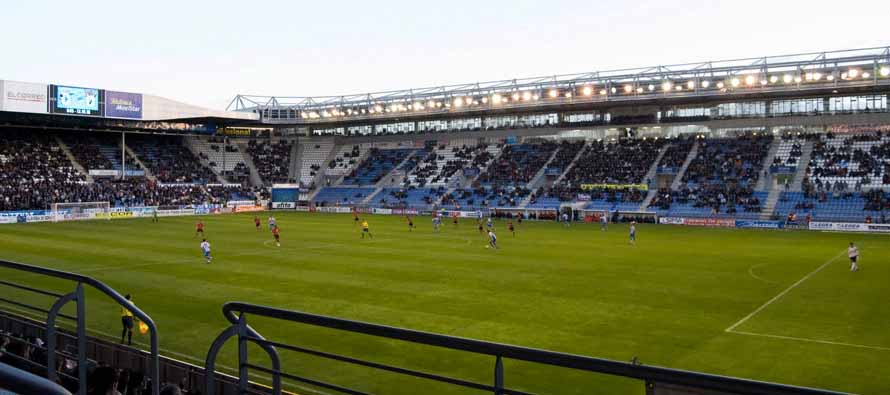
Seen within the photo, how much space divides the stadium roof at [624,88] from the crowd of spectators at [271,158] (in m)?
6.18

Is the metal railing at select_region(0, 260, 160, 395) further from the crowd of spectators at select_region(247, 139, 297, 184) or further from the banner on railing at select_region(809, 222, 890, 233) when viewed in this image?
the crowd of spectators at select_region(247, 139, 297, 184)

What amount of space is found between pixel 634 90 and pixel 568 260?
137ft

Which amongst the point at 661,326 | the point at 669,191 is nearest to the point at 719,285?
the point at 661,326

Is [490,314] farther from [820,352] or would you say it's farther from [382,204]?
[382,204]

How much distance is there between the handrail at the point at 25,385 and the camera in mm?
2322

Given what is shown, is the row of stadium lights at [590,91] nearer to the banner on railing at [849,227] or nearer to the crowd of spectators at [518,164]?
the crowd of spectators at [518,164]

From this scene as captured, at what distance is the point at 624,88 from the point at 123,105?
56.4m

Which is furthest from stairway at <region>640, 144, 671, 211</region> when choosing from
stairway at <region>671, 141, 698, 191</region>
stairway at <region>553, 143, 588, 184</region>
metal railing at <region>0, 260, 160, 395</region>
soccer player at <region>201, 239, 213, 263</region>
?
metal railing at <region>0, 260, 160, 395</region>

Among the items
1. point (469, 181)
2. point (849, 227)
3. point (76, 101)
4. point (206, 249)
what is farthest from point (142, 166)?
point (849, 227)

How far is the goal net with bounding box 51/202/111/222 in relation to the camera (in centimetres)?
6017

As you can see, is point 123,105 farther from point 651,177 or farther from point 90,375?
point 90,375

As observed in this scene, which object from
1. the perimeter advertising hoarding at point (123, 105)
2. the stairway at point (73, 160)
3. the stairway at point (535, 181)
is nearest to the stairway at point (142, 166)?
the stairway at point (73, 160)

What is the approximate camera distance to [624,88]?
70750 mm

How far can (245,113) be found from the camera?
290ft
